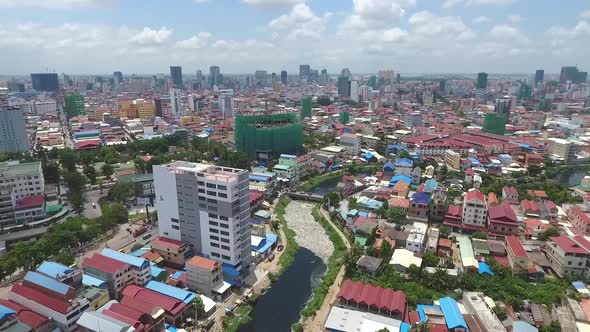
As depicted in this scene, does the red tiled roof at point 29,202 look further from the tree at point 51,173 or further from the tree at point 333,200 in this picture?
the tree at point 333,200

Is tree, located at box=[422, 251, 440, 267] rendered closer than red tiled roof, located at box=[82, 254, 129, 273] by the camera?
No

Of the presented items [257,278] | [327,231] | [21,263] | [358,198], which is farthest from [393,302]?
[21,263]

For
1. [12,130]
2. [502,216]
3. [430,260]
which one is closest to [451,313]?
[430,260]

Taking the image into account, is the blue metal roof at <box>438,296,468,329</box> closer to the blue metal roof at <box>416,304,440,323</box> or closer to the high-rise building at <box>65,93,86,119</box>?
the blue metal roof at <box>416,304,440,323</box>

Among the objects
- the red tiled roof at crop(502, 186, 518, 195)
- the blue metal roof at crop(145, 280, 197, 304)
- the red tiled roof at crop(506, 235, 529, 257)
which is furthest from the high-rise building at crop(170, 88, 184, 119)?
the red tiled roof at crop(506, 235, 529, 257)

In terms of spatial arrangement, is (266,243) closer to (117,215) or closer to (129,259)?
(129,259)

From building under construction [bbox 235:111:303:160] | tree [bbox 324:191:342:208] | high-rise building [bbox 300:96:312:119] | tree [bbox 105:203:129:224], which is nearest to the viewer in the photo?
tree [bbox 105:203:129:224]

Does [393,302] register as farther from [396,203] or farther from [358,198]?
[358,198]
